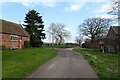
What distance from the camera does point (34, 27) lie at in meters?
70.6

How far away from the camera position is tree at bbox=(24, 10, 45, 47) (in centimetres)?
7019

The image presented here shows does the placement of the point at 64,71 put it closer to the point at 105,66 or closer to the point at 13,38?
the point at 105,66

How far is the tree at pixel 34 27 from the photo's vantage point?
230 ft

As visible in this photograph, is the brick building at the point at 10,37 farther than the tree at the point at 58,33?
No

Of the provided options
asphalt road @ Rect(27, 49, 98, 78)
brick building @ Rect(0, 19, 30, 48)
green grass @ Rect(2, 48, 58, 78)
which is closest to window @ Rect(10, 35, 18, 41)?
brick building @ Rect(0, 19, 30, 48)

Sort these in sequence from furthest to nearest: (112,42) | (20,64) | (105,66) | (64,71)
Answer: (112,42), (105,66), (20,64), (64,71)

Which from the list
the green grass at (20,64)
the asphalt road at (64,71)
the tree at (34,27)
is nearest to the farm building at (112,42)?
the tree at (34,27)

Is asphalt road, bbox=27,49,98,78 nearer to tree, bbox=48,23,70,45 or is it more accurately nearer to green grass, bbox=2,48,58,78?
green grass, bbox=2,48,58,78

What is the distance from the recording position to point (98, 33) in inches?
3391

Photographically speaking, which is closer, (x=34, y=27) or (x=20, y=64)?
(x=20, y=64)

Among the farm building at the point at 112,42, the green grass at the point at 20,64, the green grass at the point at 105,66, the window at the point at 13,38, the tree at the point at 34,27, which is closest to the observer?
the green grass at the point at 20,64

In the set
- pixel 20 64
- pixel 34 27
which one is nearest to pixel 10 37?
pixel 34 27

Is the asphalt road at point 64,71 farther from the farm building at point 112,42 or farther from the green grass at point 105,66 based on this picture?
the farm building at point 112,42

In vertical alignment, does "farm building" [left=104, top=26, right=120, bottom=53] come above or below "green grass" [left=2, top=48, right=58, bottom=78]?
above
